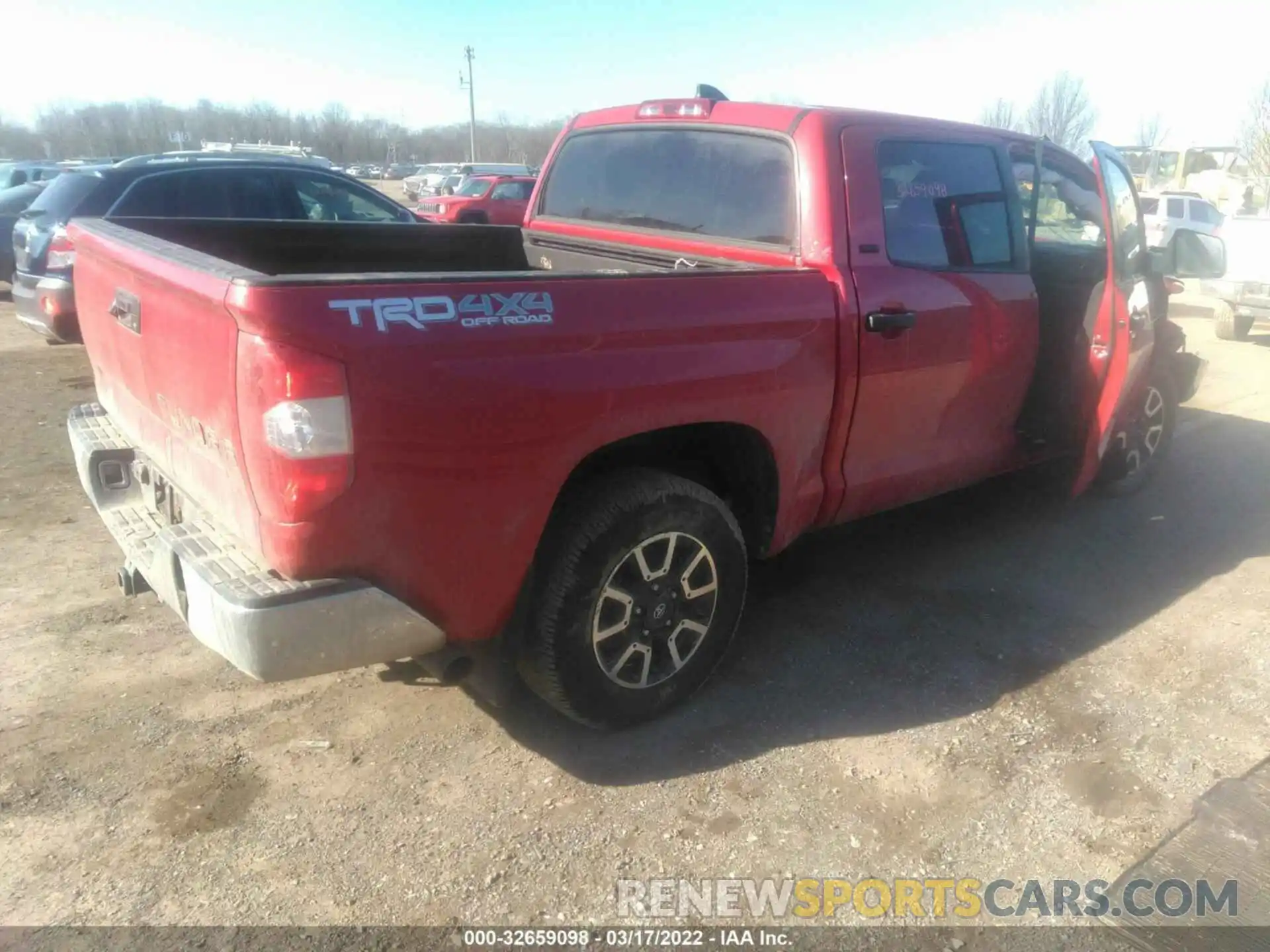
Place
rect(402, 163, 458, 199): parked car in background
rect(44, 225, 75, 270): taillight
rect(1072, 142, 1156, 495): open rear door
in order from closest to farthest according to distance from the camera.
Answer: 1. rect(1072, 142, 1156, 495): open rear door
2. rect(44, 225, 75, 270): taillight
3. rect(402, 163, 458, 199): parked car in background

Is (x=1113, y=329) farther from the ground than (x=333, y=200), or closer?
closer

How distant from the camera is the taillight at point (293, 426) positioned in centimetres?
221

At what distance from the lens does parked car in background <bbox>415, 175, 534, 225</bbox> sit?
17.2 meters

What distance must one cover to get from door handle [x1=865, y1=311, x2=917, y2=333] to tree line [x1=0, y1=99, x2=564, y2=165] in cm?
5763

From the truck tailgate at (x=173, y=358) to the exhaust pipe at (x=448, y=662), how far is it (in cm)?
63

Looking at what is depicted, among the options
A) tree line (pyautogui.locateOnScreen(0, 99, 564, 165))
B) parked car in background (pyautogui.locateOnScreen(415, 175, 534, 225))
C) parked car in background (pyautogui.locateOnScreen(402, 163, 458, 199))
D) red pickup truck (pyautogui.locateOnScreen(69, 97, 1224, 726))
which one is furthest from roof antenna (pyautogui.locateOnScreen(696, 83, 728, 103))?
tree line (pyautogui.locateOnScreen(0, 99, 564, 165))

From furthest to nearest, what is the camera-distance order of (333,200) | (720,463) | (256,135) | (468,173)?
(256,135) < (468,173) < (333,200) < (720,463)

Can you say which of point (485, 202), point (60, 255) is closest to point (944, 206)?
point (60, 255)

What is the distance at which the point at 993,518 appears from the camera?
17.2ft

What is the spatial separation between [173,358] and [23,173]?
572 inches

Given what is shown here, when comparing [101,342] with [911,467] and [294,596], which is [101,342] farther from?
[911,467]

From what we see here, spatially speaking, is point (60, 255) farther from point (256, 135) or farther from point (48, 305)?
point (256, 135)

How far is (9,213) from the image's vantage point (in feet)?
37.2

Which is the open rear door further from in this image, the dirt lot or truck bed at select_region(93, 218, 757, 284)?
truck bed at select_region(93, 218, 757, 284)
